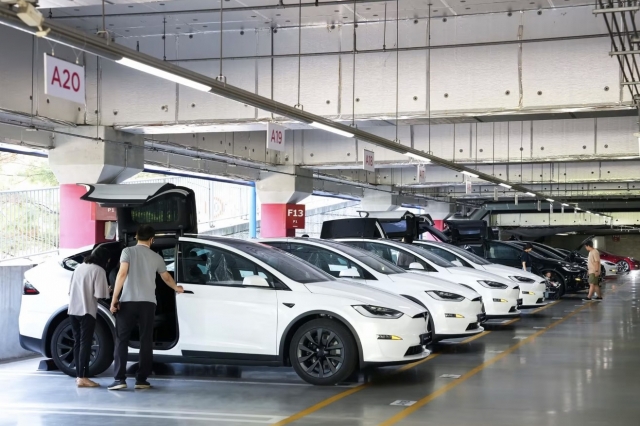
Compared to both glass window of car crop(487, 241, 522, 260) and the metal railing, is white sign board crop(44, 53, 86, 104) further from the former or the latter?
the metal railing

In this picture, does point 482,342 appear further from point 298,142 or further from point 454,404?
point 298,142

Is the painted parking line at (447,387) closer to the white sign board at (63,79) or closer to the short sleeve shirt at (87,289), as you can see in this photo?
the short sleeve shirt at (87,289)

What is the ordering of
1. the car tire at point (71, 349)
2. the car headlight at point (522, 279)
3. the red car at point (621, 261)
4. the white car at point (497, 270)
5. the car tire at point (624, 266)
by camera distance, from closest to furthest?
the car tire at point (71, 349) < the white car at point (497, 270) < the car headlight at point (522, 279) < the red car at point (621, 261) < the car tire at point (624, 266)

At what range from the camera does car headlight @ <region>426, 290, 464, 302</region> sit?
37.7 feet

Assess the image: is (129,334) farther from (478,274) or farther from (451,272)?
(478,274)

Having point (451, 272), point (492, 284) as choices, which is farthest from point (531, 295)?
point (451, 272)

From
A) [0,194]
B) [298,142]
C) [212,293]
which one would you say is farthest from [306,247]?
[0,194]

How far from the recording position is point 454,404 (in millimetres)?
7746

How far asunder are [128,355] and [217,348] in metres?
1.04

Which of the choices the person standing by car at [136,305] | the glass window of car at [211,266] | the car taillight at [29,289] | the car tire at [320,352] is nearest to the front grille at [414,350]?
the car tire at [320,352]

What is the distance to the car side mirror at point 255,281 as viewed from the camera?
8820 mm

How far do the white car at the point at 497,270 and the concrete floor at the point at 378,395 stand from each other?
4807 mm

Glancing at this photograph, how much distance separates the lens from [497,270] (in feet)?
55.3

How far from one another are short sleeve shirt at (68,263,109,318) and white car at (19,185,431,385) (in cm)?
44
